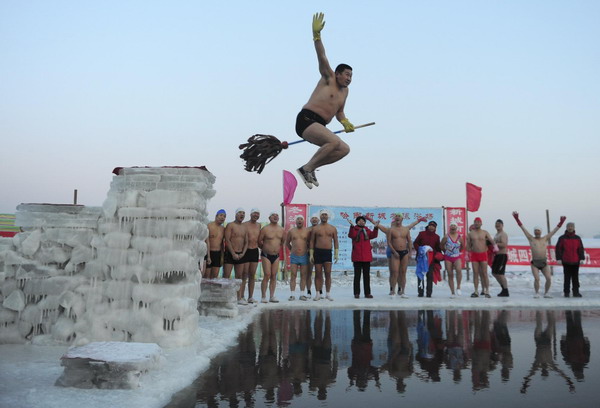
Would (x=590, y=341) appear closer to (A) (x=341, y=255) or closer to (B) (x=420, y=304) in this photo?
(B) (x=420, y=304)

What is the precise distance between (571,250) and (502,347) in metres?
6.47

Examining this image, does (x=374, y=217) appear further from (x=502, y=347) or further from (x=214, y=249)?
(x=502, y=347)

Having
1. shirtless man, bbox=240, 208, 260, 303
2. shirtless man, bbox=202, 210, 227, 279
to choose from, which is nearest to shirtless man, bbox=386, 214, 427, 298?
shirtless man, bbox=240, 208, 260, 303

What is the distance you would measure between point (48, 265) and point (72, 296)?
47 cm

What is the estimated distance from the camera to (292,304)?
28.9 ft

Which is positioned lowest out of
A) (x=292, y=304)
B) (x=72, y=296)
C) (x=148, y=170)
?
(x=292, y=304)

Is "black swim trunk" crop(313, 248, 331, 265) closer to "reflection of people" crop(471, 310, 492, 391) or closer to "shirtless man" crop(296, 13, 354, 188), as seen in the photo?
"reflection of people" crop(471, 310, 492, 391)

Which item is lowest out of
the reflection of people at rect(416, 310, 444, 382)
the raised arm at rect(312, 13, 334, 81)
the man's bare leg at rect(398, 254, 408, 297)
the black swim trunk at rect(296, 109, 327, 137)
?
the reflection of people at rect(416, 310, 444, 382)

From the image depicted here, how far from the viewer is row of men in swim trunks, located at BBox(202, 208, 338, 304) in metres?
8.78

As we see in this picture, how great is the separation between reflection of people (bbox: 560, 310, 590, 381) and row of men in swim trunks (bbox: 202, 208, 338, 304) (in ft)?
14.3

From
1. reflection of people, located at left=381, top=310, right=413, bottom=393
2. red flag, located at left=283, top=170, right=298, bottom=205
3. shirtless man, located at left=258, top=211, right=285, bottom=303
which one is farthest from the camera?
red flag, located at left=283, top=170, right=298, bottom=205

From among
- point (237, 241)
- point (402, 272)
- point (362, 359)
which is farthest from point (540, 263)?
point (362, 359)

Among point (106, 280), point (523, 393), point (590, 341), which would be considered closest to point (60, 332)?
point (106, 280)

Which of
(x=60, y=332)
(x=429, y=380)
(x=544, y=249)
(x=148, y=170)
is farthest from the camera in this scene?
(x=544, y=249)
